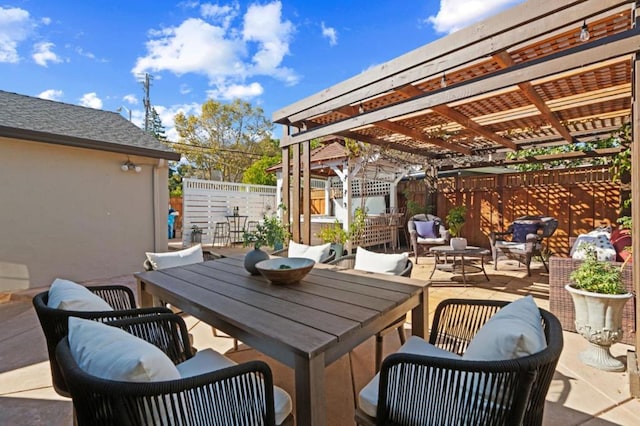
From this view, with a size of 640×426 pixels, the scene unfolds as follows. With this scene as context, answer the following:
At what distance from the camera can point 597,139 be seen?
5492mm

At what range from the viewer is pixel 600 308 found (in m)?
2.29

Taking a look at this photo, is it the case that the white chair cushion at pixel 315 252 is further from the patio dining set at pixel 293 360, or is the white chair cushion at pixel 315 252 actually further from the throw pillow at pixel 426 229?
the throw pillow at pixel 426 229

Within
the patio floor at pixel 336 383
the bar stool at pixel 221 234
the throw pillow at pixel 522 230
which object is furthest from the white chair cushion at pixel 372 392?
the bar stool at pixel 221 234

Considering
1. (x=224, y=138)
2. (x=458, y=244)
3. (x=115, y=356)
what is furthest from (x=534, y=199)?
(x=224, y=138)

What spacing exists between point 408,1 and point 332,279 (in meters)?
Result: 4.84

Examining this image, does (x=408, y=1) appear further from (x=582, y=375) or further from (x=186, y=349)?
(x=186, y=349)

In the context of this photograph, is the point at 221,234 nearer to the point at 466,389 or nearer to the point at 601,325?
the point at 601,325

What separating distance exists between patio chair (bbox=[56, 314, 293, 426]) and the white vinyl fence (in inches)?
314

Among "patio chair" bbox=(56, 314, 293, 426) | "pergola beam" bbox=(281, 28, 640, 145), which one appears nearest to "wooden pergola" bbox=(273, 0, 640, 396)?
"pergola beam" bbox=(281, 28, 640, 145)

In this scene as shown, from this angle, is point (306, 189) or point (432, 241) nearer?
point (306, 189)

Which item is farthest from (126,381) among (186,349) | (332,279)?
(332,279)

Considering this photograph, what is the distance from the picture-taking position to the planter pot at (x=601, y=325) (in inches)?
88.7

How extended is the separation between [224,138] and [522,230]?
14.9m

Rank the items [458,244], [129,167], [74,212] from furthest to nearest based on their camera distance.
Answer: [129,167]
[74,212]
[458,244]
